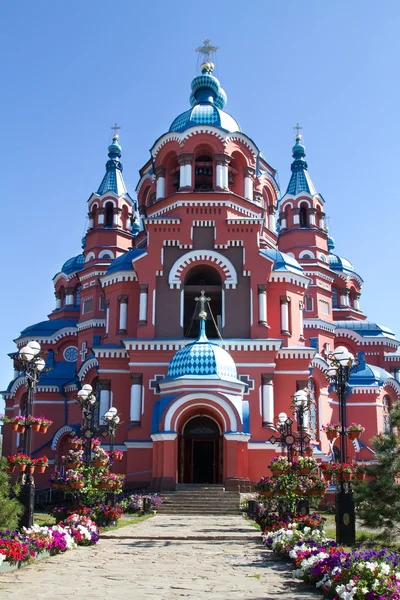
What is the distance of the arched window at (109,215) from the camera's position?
36906 mm

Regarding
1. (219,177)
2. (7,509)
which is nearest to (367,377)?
(219,177)

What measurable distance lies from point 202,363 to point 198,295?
213 inches

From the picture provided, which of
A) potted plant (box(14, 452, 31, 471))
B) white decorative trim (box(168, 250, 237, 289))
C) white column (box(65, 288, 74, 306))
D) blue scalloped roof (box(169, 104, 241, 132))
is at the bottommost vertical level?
potted plant (box(14, 452, 31, 471))

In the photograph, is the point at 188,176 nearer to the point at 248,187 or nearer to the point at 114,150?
the point at 248,187

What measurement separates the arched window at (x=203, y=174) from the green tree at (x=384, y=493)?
60.1 feet

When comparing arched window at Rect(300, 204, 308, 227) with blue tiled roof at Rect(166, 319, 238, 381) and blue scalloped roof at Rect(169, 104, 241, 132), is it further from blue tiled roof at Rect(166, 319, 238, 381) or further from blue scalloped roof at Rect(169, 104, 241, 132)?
blue tiled roof at Rect(166, 319, 238, 381)

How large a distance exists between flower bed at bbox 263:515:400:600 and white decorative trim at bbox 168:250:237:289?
16.4 m

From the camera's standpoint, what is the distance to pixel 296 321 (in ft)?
91.0

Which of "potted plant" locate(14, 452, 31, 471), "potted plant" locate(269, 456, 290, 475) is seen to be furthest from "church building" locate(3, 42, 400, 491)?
"potted plant" locate(14, 452, 31, 471)

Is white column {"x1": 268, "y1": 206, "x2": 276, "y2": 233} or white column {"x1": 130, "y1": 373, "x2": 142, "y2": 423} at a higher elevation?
white column {"x1": 268, "y1": 206, "x2": 276, "y2": 233}

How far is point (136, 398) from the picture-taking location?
25.6 m

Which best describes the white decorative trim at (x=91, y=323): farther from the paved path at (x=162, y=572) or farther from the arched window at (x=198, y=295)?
the paved path at (x=162, y=572)

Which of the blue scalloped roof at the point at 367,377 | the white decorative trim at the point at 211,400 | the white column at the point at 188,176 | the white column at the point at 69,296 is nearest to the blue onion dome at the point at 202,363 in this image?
the white decorative trim at the point at 211,400

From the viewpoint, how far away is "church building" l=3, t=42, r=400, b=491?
2352 centimetres
